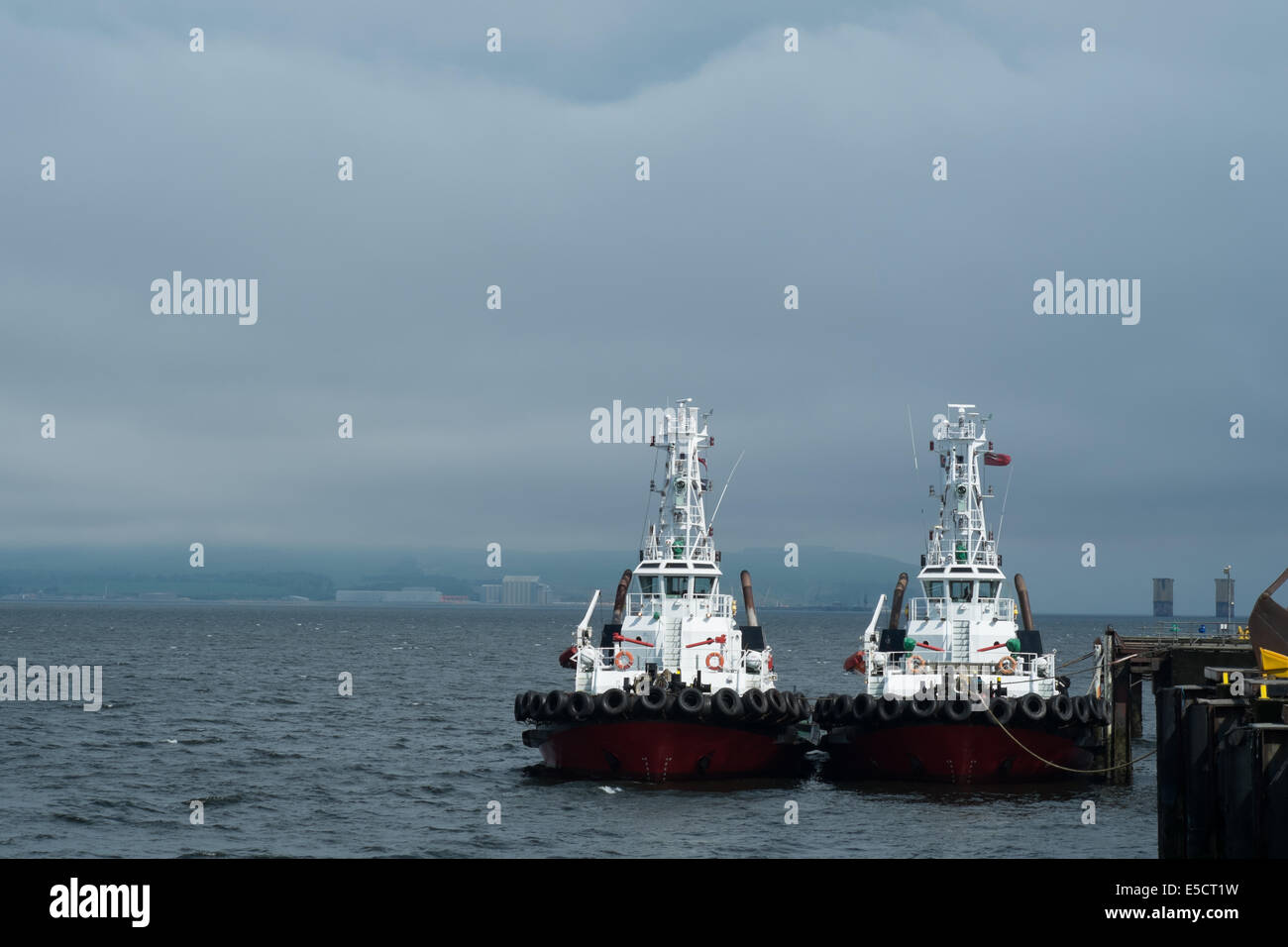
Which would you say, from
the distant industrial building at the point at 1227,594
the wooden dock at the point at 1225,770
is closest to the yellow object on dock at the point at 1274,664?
the wooden dock at the point at 1225,770

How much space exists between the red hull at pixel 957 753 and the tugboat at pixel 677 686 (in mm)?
2488

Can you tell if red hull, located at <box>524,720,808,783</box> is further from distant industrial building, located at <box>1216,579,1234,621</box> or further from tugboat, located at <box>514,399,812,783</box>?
distant industrial building, located at <box>1216,579,1234,621</box>

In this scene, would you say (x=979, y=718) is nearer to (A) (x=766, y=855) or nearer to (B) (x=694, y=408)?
(A) (x=766, y=855)

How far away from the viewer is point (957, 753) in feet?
130

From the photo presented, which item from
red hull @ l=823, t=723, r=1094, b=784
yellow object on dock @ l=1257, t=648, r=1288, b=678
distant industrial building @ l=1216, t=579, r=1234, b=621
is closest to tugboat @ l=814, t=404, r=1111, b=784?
red hull @ l=823, t=723, r=1094, b=784

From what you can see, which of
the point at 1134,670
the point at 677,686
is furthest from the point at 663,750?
the point at 1134,670

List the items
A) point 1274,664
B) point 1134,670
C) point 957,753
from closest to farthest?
point 1274,664 → point 957,753 → point 1134,670

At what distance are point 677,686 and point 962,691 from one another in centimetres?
882

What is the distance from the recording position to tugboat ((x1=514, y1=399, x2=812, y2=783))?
38750 millimetres

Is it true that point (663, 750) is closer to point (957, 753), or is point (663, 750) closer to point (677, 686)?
point (677, 686)

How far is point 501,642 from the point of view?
183 meters

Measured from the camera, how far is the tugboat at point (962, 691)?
39562 mm
